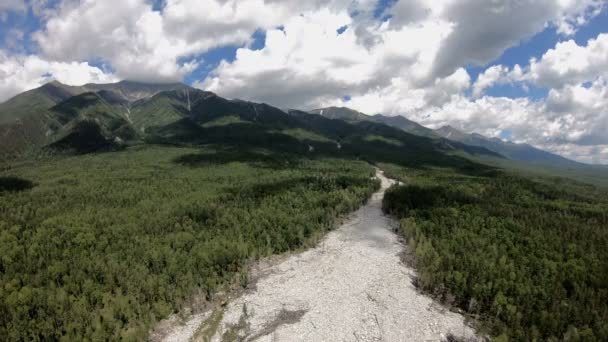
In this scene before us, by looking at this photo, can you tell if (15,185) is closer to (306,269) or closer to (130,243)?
(130,243)

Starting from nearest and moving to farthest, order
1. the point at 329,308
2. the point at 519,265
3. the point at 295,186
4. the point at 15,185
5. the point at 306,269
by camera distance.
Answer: the point at 329,308 → the point at 519,265 → the point at 306,269 → the point at 295,186 → the point at 15,185

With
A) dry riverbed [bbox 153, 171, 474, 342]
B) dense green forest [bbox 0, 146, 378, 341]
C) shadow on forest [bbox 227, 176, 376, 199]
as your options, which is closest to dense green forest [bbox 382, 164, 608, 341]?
dry riverbed [bbox 153, 171, 474, 342]

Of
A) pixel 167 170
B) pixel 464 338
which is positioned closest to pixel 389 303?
pixel 464 338

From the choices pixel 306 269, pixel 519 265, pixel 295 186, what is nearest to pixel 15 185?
pixel 295 186

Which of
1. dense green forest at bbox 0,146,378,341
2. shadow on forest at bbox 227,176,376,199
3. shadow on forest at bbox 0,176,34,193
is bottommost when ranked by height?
shadow on forest at bbox 0,176,34,193

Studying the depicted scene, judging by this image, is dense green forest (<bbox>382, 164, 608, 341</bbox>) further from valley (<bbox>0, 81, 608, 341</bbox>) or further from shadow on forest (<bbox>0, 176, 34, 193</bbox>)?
shadow on forest (<bbox>0, 176, 34, 193</bbox>)

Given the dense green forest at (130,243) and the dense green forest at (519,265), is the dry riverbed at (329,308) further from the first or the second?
the dense green forest at (130,243)

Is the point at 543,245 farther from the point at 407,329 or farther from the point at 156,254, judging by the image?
the point at 156,254
